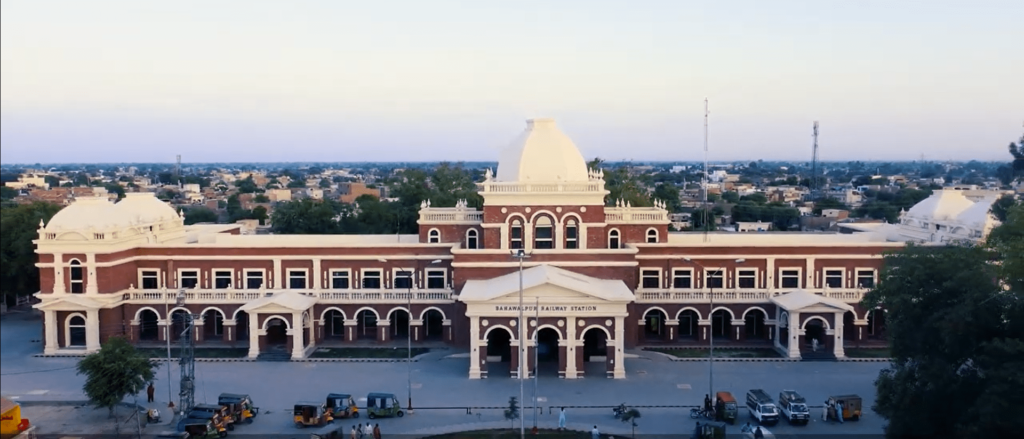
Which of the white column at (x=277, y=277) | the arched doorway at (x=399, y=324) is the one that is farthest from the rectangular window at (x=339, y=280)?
the arched doorway at (x=399, y=324)

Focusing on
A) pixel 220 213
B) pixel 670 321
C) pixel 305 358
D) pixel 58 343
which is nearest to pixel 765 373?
pixel 670 321

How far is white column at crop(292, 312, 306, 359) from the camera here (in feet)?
127

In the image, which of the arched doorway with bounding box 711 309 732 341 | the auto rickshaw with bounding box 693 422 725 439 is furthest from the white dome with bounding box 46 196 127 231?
the arched doorway with bounding box 711 309 732 341

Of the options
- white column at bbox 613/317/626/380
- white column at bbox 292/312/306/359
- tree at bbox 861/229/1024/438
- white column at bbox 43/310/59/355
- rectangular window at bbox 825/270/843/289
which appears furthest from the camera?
rectangular window at bbox 825/270/843/289

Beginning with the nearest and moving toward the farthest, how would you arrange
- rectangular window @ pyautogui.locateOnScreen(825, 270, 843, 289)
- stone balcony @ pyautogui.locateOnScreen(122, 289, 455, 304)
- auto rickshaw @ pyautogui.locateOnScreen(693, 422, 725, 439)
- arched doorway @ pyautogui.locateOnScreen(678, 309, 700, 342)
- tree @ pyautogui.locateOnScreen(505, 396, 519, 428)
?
1. auto rickshaw @ pyautogui.locateOnScreen(693, 422, 725, 439)
2. tree @ pyautogui.locateOnScreen(505, 396, 519, 428)
3. stone balcony @ pyautogui.locateOnScreen(122, 289, 455, 304)
4. arched doorway @ pyautogui.locateOnScreen(678, 309, 700, 342)
5. rectangular window @ pyautogui.locateOnScreen(825, 270, 843, 289)

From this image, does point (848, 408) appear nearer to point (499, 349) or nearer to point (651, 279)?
point (651, 279)

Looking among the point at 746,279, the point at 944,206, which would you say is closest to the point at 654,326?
the point at 746,279

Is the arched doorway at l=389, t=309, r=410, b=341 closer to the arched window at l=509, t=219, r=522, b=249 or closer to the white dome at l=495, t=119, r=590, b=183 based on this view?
the arched window at l=509, t=219, r=522, b=249

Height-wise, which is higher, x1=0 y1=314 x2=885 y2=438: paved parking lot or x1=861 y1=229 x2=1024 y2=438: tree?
x1=861 y1=229 x2=1024 y2=438: tree

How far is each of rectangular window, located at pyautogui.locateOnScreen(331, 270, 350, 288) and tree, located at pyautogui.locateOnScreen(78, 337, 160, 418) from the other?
13.7 m

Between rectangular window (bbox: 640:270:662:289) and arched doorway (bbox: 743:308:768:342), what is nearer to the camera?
arched doorway (bbox: 743:308:768:342)

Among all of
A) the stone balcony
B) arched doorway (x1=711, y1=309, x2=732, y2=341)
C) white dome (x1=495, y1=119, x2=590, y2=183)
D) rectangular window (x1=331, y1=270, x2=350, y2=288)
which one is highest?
white dome (x1=495, y1=119, x2=590, y2=183)

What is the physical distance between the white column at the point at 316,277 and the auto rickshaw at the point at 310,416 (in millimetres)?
14011

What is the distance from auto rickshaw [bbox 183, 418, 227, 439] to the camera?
27.3 metres
